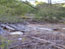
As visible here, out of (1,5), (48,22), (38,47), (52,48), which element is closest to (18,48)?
(38,47)

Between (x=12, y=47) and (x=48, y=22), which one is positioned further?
(x=48, y=22)

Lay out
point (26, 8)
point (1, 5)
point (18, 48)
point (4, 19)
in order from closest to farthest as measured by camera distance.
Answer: point (18, 48)
point (1, 5)
point (26, 8)
point (4, 19)

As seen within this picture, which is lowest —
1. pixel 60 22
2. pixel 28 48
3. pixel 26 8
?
pixel 60 22

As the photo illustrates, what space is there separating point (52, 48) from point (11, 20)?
16.4ft

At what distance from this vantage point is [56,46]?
14.9 feet

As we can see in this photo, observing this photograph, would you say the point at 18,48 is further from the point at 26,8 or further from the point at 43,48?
the point at 26,8

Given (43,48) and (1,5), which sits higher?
(1,5)

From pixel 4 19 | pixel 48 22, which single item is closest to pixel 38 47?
pixel 4 19

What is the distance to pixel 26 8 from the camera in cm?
821

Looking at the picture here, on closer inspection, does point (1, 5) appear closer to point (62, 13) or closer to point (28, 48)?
point (28, 48)

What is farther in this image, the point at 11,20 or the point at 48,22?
the point at 48,22

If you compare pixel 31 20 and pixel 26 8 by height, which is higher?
pixel 26 8

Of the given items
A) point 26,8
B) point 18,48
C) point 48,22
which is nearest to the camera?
point 18,48

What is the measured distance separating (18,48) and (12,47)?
0.62 ft
